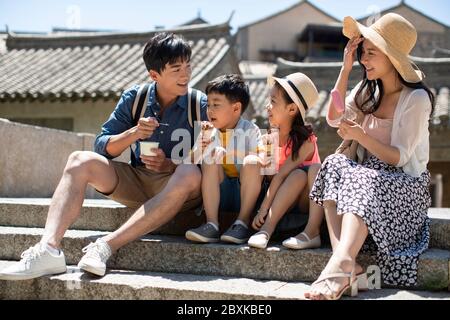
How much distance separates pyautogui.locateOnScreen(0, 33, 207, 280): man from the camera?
9.91 ft

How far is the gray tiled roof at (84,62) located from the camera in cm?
1207


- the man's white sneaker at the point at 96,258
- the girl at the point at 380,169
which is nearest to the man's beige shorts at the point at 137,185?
the man's white sneaker at the point at 96,258

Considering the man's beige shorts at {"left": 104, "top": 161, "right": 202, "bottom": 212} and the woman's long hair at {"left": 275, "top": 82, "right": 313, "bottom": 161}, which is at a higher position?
the woman's long hair at {"left": 275, "top": 82, "right": 313, "bottom": 161}

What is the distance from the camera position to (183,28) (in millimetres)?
13898

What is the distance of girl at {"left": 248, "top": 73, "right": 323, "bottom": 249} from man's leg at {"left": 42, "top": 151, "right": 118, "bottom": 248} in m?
0.98

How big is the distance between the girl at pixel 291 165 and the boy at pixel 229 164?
13cm

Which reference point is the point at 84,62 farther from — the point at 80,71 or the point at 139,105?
the point at 139,105

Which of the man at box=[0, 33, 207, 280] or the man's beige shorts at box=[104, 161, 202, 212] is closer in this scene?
the man at box=[0, 33, 207, 280]

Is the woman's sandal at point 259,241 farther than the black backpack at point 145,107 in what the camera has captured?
No

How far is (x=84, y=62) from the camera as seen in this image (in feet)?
44.9

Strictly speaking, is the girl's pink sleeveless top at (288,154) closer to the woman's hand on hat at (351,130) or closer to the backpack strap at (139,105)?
the woman's hand on hat at (351,130)

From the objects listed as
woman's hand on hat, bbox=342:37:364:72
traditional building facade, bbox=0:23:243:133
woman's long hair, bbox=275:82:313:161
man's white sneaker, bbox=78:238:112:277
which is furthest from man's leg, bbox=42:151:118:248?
traditional building facade, bbox=0:23:243:133

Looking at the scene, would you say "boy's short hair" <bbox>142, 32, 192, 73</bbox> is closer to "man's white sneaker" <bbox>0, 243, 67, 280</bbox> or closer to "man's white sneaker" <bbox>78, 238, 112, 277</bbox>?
"man's white sneaker" <bbox>78, 238, 112, 277</bbox>
